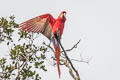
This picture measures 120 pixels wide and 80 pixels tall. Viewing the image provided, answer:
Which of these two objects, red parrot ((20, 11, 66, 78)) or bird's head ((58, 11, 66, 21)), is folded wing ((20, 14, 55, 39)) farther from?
bird's head ((58, 11, 66, 21))

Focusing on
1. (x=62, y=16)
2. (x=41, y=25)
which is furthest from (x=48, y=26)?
(x=62, y=16)

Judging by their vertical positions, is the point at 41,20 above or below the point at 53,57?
above

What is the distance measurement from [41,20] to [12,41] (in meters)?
4.36

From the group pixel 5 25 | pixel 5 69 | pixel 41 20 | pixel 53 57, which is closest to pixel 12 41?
pixel 5 25

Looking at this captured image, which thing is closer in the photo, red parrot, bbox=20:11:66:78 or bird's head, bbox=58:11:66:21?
→ red parrot, bbox=20:11:66:78

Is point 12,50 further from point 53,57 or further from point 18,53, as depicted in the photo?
point 53,57

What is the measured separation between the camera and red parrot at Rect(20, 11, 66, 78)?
611cm

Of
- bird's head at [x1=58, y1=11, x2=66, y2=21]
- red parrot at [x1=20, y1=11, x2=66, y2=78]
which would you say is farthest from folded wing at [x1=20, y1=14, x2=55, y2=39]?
bird's head at [x1=58, y1=11, x2=66, y2=21]

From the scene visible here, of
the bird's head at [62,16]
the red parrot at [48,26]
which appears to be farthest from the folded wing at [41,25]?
the bird's head at [62,16]

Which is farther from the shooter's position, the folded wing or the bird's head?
the bird's head

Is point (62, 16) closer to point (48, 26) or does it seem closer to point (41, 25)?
point (48, 26)

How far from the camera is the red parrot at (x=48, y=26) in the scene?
6.11m

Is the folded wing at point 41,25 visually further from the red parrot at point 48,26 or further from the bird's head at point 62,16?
the bird's head at point 62,16

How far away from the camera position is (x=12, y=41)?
10.8 metres
